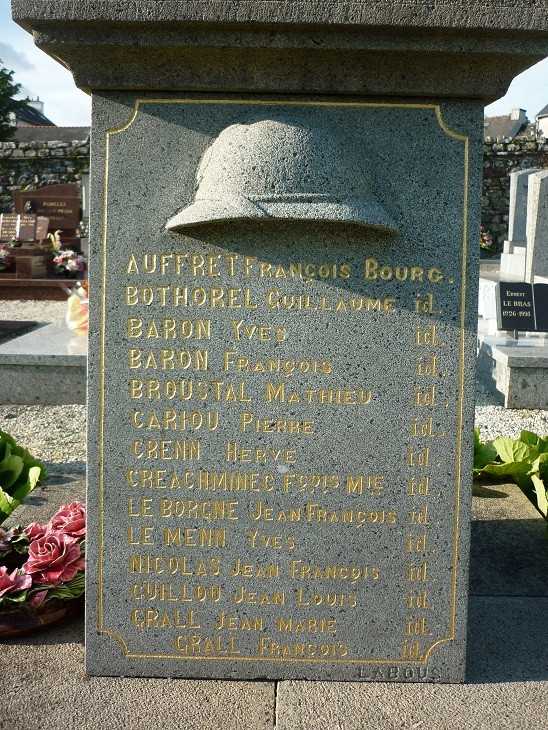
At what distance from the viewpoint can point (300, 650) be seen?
252 centimetres

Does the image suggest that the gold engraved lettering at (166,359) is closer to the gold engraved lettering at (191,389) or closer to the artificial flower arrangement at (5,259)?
the gold engraved lettering at (191,389)

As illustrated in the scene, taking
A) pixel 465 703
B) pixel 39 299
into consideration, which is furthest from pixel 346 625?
pixel 39 299

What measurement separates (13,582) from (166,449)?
77cm

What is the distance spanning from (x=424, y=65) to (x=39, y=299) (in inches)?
463

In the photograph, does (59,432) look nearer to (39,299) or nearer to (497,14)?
(497,14)

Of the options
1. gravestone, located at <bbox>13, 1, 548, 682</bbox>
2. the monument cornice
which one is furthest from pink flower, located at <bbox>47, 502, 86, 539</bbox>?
the monument cornice

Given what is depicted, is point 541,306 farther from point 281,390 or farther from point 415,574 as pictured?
point 281,390

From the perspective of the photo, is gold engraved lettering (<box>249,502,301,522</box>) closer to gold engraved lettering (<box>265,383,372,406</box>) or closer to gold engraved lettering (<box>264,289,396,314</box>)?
gold engraved lettering (<box>265,383,372,406</box>)

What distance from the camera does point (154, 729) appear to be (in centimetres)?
221

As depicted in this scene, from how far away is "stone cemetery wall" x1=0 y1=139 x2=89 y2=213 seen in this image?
21812 millimetres

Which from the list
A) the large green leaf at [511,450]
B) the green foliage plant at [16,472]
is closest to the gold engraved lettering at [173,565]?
the green foliage plant at [16,472]

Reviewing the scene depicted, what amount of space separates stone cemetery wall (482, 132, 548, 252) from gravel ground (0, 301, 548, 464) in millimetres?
16139

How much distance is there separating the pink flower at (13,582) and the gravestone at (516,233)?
12.0 m

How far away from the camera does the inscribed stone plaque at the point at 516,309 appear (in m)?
7.31
